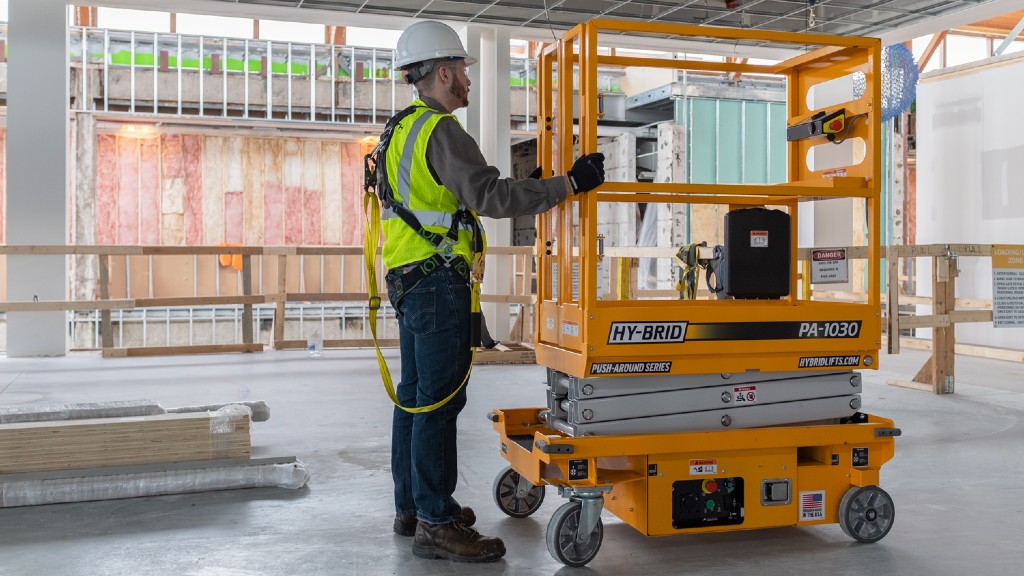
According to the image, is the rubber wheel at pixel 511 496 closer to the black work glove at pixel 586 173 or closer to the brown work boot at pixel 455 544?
the brown work boot at pixel 455 544

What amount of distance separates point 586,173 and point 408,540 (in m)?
1.63

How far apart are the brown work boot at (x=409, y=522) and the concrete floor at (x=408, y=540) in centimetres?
6

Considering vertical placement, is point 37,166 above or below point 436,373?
above

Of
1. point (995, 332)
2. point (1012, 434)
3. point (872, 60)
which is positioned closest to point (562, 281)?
point (872, 60)

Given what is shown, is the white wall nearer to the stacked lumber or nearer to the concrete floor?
the concrete floor

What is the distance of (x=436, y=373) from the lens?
338 centimetres

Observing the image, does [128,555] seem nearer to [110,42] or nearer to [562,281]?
[562,281]

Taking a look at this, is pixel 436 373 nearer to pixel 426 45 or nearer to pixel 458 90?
pixel 458 90

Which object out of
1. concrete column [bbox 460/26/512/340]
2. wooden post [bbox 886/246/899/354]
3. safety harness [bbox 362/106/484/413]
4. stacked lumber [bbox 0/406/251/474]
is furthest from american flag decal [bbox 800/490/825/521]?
concrete column [bbox 460/26/512/340]

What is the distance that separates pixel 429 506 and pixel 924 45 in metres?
25.3

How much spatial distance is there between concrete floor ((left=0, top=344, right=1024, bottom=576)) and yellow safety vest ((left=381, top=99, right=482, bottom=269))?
3.78 feet

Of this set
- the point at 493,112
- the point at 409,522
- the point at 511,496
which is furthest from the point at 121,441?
the point at 493,112

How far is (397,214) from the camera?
3436mm

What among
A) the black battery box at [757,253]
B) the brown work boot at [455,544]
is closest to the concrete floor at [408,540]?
the brown work boot at [455,544]
